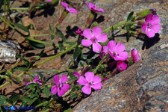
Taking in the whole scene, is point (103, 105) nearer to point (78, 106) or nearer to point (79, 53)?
point (78, 106)

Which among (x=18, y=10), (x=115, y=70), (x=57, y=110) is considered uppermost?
(x=18, y=10)

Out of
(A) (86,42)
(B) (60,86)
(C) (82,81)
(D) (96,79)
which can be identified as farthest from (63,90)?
(A) (86,42)

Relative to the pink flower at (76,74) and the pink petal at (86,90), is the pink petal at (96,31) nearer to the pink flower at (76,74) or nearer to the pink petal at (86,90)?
the pink flower at (76,74)

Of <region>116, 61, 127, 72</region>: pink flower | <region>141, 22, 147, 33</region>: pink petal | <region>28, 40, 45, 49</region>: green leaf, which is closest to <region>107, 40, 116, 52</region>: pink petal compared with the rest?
<region>116, 61, 127, 72</region>: pink flower

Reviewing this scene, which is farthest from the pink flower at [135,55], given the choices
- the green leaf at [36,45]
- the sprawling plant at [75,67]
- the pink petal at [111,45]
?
the green leaf at [36,45]

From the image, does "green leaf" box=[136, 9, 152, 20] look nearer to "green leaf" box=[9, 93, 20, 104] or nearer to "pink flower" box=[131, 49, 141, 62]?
"pink flower" box=[131, 49, 141, 62]

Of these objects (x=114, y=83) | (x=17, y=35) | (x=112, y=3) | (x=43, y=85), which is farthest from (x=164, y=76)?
(x=17, y=35)
